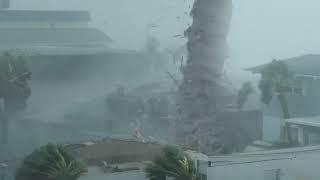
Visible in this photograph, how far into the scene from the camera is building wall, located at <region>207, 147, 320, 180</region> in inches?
485

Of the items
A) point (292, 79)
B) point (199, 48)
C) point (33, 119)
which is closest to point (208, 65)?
point (199, 48)

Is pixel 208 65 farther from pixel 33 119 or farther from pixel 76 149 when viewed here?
pixel 33 119

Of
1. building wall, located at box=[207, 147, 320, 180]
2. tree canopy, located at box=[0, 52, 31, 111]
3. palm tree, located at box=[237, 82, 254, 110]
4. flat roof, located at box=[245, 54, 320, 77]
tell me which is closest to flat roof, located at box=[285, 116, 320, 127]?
flat roof, located at box=[245, 54, 320, 77]

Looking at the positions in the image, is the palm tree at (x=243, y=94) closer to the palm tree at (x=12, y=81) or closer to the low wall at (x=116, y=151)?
the palm tree at (x=12, y=81)

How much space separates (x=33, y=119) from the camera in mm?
26328

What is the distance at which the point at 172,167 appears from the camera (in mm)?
11781

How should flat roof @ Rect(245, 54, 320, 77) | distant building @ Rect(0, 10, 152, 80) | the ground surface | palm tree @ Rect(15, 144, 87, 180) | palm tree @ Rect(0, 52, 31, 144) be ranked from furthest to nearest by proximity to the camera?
distant building @ Rect(0, 10, 152, 80) → palm tree @ Rect(0, 52, 31, 144) → flat roof @ Rect(245, 54, 320, 77) → the ground surface → palm tree @ Rect(15, 144, 87, 180)

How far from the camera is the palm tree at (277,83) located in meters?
21.1

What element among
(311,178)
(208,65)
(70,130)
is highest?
(208,65)

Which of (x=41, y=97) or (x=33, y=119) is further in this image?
(x=41, y=97)

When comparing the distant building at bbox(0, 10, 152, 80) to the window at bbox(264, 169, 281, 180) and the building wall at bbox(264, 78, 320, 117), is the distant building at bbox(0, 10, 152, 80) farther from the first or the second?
the window at bbox(264, 169, 281, 180)

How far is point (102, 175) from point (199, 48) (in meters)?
6.76

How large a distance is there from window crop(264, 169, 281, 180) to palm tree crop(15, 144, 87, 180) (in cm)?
396

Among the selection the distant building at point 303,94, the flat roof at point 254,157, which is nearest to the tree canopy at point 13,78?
the distant building at point 303,94
